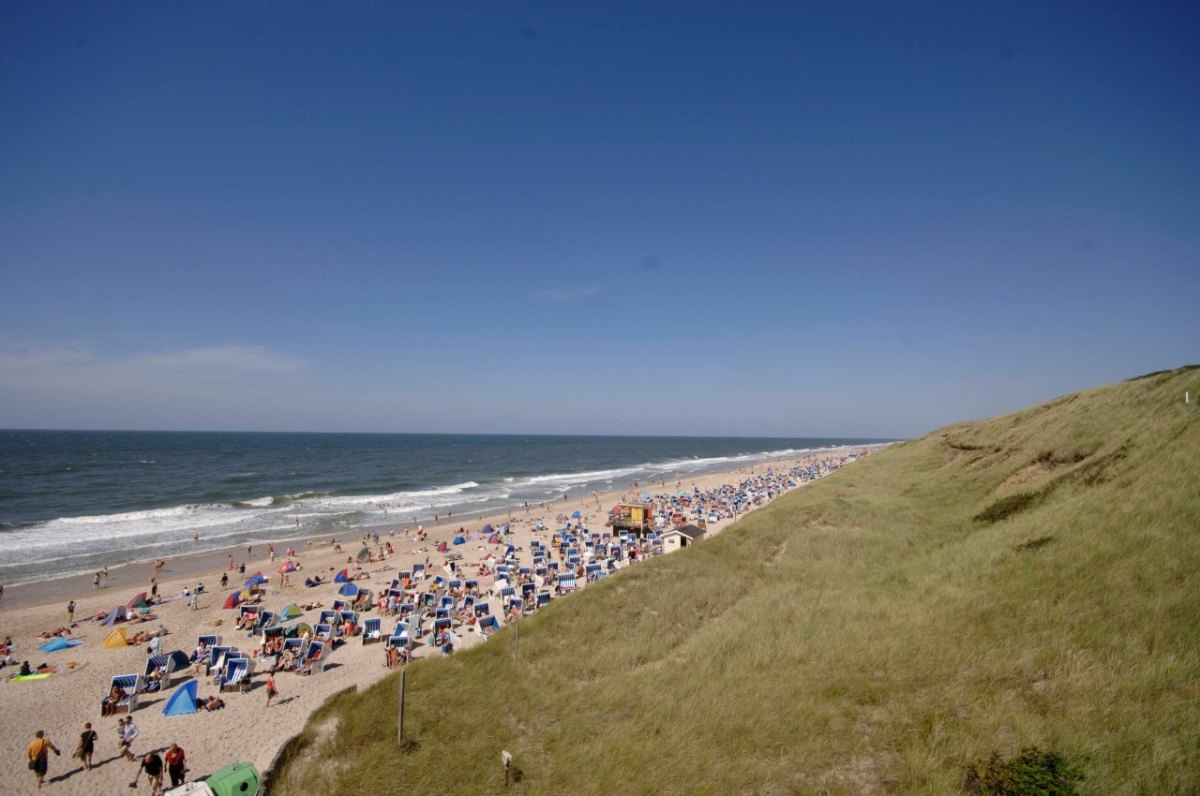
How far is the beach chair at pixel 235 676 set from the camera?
697 inches

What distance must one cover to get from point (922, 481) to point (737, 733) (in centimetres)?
2501

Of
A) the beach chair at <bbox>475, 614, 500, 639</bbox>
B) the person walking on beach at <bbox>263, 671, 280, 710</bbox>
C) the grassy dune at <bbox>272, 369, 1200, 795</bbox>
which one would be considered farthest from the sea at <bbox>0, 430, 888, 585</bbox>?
the grassy dune at <bbox>272, 369, 1200, 795</bbox>

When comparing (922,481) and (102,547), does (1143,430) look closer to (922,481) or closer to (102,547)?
(922,481)

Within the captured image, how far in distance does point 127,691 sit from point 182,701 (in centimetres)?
215

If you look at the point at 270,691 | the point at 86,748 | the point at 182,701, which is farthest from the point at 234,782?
the point at 182,701

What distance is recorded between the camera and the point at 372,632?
22234 millimetres

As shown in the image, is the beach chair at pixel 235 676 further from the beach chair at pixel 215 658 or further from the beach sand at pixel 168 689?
the beach chair at pixel 215 658

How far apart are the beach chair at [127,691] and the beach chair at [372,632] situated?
7.21 meters

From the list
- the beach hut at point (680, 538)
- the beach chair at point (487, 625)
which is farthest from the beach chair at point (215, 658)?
the beach hut at point (680, 538)

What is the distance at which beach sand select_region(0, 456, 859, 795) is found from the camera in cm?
1391

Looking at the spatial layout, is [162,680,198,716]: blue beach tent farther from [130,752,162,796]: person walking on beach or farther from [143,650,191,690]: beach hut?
[130,752,162,796]: person walking on beach

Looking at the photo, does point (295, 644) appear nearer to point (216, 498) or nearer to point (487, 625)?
point (487, 625)

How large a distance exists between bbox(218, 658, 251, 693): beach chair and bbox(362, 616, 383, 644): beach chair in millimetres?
4583

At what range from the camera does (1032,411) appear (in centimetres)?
3005
